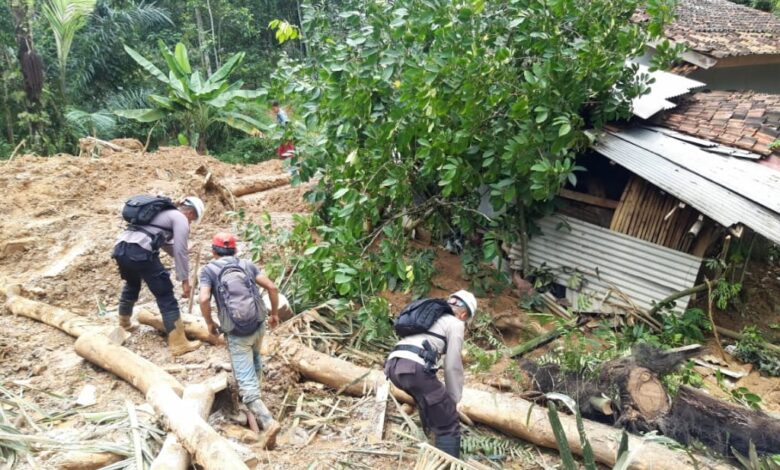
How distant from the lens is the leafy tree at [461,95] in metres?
5.78

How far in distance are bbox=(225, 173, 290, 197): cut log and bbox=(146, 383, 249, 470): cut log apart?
284 inches

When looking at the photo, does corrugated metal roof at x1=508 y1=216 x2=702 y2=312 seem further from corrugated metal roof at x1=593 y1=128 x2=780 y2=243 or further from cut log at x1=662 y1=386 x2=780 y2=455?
cut log at x1=662 y1=386 x2=780 y2=455

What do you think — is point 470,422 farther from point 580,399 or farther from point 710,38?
point 710,38

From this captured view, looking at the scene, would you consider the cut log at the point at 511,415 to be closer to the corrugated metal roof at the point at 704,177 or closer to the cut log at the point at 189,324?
the cut log at the point at 189,324

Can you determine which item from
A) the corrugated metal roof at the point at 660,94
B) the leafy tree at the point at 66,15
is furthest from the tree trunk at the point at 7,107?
the corrugated metal roof at the point at 660,94

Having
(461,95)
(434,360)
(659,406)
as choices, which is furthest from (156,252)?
(659,406)

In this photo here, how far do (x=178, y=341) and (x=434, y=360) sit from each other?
9.13 ft

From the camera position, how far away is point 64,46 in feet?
43.0

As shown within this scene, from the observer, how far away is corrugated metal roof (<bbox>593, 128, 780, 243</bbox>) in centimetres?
508

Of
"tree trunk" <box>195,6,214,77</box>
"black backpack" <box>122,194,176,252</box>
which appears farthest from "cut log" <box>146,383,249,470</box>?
"tree trunk" <box>195,6,214,77</box>

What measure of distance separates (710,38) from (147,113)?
13.4 metres

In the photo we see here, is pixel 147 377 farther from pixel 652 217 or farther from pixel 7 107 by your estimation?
pixel 7 107

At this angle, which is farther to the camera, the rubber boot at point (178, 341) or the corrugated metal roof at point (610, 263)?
the corrugated metal roof at point (610, 263)

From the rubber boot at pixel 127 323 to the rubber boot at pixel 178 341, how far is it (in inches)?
23.6
